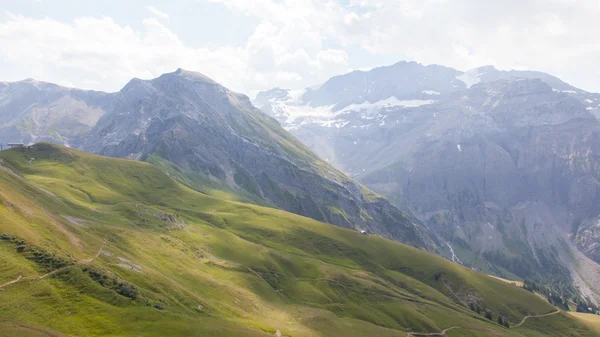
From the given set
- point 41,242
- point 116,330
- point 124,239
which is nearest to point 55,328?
point 116,330

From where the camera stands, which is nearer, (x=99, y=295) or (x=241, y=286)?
(x=99, y=295)

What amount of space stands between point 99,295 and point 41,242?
18.9 m

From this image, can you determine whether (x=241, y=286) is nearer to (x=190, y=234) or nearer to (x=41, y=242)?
(x=190, y=234)

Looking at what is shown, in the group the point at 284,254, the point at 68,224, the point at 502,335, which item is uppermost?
the point at 68,224

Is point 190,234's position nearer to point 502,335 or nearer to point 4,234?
point 4,234

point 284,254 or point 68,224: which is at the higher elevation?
point 68,224

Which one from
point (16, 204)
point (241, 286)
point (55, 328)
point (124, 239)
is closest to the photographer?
point (55, 328)

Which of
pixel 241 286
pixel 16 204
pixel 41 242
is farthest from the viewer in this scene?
pixel 241 286

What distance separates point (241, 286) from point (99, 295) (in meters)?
66.3

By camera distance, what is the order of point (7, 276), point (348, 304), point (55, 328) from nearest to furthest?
point (55, 328)
point (7, 276)
point (348, 304)

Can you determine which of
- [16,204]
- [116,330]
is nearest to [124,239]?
[16,204]

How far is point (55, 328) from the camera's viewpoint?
7125cm

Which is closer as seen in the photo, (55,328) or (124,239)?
(55,328)

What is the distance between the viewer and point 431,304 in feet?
611
